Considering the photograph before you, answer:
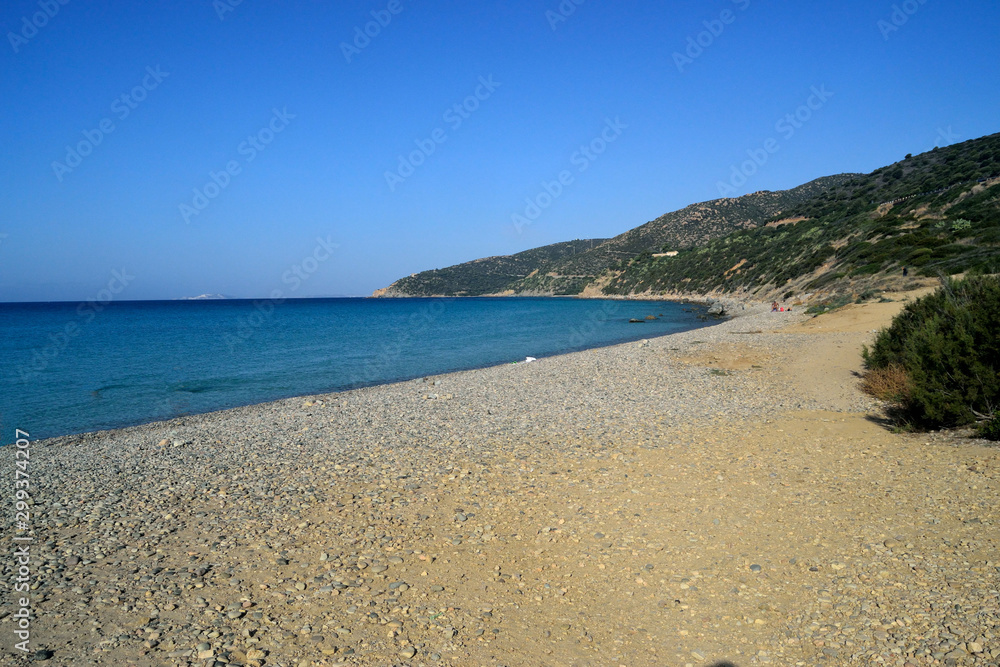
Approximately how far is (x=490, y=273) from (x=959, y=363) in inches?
6530

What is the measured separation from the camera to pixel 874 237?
143ft

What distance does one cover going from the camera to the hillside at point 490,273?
164m

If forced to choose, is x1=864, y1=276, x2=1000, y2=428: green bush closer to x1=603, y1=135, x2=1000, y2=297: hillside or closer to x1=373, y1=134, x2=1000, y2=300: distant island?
x1=603, y1=135, x2=1000, y2=297: hillside

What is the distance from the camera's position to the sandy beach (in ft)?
13.8

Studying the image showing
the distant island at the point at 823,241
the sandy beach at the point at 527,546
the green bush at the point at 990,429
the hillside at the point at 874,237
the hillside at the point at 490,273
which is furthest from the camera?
the hillside at the point at 490,273

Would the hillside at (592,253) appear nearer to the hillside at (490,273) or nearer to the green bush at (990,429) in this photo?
the hillside at (490,273)

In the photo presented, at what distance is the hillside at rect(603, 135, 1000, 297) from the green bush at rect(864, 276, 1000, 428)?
9.65 feet

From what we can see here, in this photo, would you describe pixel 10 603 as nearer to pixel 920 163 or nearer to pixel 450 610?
pixel 450 610

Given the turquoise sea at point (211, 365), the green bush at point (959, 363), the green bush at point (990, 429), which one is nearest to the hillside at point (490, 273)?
the turquoise sea at point (211, 365)

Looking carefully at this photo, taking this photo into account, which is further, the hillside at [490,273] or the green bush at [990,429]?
the hillside at [490,273]

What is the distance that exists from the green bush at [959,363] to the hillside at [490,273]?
147256mm

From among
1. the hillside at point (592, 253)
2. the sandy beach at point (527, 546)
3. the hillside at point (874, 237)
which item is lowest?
the sandy beach at point (527, 546)

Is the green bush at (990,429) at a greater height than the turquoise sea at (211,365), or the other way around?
the turquoise sea at (211,365)

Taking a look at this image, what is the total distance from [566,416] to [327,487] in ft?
18.3
